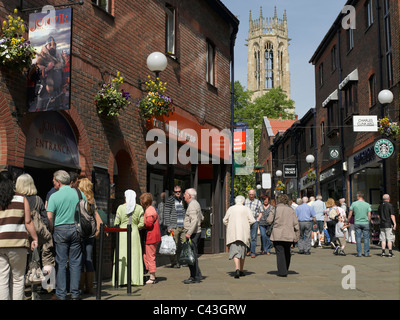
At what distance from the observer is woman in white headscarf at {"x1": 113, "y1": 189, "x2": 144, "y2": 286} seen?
9.95 m

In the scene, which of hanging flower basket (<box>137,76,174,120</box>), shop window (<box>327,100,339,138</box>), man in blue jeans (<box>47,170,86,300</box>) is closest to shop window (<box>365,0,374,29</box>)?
shop window (<box>327,100,339,138</box>)

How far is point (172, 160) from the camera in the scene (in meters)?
14.9

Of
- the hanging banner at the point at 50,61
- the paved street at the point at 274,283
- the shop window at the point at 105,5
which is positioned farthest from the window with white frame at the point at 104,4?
the paved street at the point at 274,283

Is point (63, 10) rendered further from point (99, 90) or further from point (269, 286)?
point (269, 286)

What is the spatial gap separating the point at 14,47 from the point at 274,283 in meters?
6.18

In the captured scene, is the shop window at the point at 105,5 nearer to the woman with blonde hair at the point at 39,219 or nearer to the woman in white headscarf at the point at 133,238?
the woman in white headscarf at the point at 133,238

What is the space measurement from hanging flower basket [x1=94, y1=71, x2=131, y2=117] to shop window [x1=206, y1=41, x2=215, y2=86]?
765cm

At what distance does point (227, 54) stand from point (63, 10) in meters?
12.1

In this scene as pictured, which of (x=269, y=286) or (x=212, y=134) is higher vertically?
(x=212, y=134)

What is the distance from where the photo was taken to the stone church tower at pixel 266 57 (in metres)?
106

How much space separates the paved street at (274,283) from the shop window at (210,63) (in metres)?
6.78
